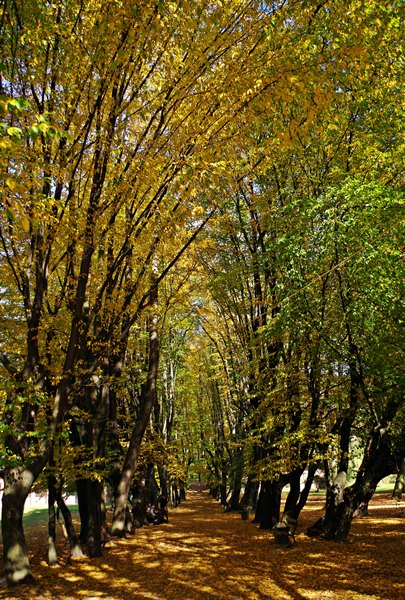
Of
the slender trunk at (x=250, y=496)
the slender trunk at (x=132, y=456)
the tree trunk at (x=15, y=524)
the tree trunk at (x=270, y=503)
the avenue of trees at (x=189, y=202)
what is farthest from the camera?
the slender trunk at (x=250, y=496)

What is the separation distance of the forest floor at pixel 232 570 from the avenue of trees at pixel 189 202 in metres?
0.91

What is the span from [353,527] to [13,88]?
1646cm

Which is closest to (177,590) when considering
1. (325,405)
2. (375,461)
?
(375,461)

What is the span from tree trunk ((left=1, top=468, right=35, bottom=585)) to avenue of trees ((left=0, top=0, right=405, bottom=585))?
4 cm

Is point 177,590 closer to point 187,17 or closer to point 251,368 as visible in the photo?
point 251,368

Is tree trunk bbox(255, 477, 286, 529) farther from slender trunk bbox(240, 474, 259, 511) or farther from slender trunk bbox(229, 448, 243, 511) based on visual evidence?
slender trunk bbox(240, 474, 259, 511)

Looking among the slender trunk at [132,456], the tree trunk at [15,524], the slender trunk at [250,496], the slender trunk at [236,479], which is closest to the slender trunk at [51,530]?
the tree trunk at [15,524]

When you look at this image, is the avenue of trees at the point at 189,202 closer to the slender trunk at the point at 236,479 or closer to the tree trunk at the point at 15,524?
the tree trunk at the point at 15,524

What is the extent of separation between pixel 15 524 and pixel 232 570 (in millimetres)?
4644

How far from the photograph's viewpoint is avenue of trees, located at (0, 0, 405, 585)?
537 centimetres

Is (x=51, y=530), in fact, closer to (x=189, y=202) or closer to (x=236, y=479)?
(x=189, y=202)

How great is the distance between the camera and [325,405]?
Answer: 1274 cm

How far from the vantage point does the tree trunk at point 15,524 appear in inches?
328

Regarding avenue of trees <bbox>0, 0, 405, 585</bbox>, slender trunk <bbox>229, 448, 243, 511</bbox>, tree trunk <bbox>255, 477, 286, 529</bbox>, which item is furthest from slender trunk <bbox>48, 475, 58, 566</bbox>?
slender trunk <bbox>229, 448, 243, 511</bbox>
